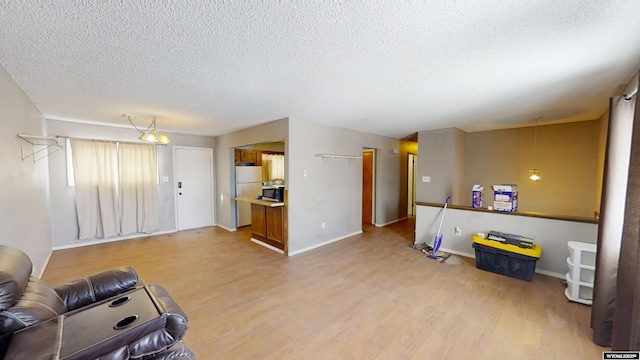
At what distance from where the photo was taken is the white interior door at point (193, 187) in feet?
18.3

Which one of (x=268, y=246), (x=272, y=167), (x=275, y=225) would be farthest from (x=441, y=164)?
(x=272, y=167)

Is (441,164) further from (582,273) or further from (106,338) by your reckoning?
(106,338)

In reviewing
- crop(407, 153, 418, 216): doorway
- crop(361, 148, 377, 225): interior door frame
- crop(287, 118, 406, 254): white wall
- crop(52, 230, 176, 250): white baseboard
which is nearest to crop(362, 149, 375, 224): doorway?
crop(361, 148, 377, 225): interior door frame

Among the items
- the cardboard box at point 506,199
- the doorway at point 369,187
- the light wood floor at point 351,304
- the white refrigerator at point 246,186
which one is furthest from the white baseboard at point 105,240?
the cardboard box at point 506,199

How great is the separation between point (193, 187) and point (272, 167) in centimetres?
198

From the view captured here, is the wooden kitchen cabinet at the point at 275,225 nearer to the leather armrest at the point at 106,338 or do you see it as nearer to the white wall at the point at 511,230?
the white wall at the point at 511,230

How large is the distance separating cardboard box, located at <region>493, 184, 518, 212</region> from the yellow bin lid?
564 mm

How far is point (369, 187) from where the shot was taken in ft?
20.7

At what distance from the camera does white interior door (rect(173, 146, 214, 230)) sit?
5.57 m

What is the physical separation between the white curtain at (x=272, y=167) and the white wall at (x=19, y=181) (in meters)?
3.88

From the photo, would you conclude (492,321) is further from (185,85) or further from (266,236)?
(185,85)

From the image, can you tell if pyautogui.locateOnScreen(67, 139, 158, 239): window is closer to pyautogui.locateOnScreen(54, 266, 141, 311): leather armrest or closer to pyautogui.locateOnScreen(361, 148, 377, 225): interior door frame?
pyautogui.locateOnScreen(54, 266, 141, 311): leather armrest

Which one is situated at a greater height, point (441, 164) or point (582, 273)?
point (441, 164)

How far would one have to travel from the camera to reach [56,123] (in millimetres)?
4152
